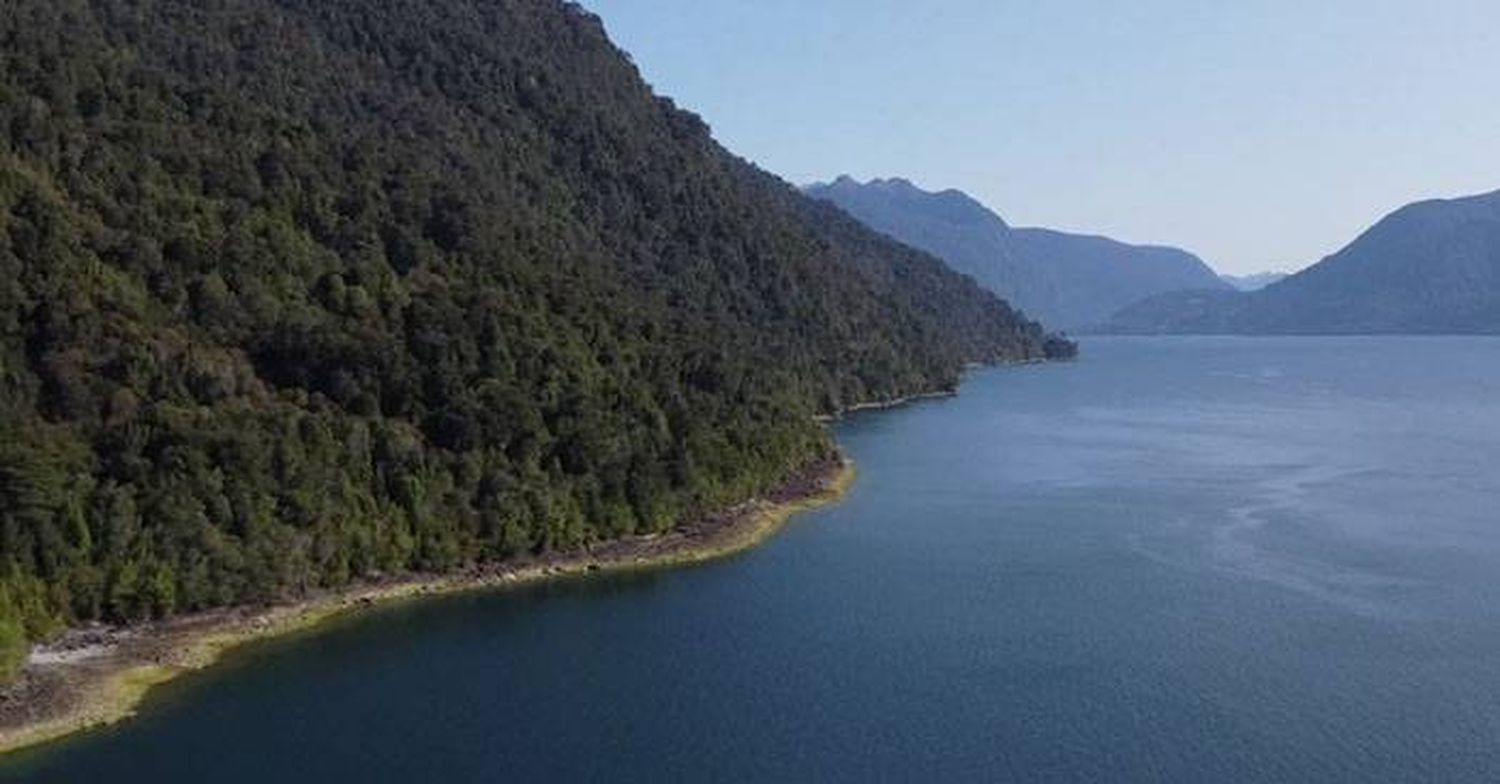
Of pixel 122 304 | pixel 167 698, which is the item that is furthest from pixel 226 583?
pixel 122 304

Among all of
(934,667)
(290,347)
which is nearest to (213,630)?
(290,347)

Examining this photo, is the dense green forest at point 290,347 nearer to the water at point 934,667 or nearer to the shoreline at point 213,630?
the shoreline at point 213,630

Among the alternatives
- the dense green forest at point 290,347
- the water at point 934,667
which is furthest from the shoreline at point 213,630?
the water at point 934,667

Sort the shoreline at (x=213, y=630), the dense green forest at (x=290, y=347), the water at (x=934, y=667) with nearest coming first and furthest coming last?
the water at (x=934, y=667)
the shoreline at (x=213, y=630)
the dense green forest at (x=290, y=347)

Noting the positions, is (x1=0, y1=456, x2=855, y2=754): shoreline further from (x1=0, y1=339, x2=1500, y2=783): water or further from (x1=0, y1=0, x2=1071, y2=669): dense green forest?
(x1=0, y1=339, x2=1500, y2=783): water

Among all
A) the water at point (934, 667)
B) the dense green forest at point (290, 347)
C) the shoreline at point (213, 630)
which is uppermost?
the dense green forest at point (290, 347)

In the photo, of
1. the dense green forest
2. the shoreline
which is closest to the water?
the shoreline

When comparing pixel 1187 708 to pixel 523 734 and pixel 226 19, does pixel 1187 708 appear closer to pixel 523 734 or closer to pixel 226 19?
pixel 523 734
